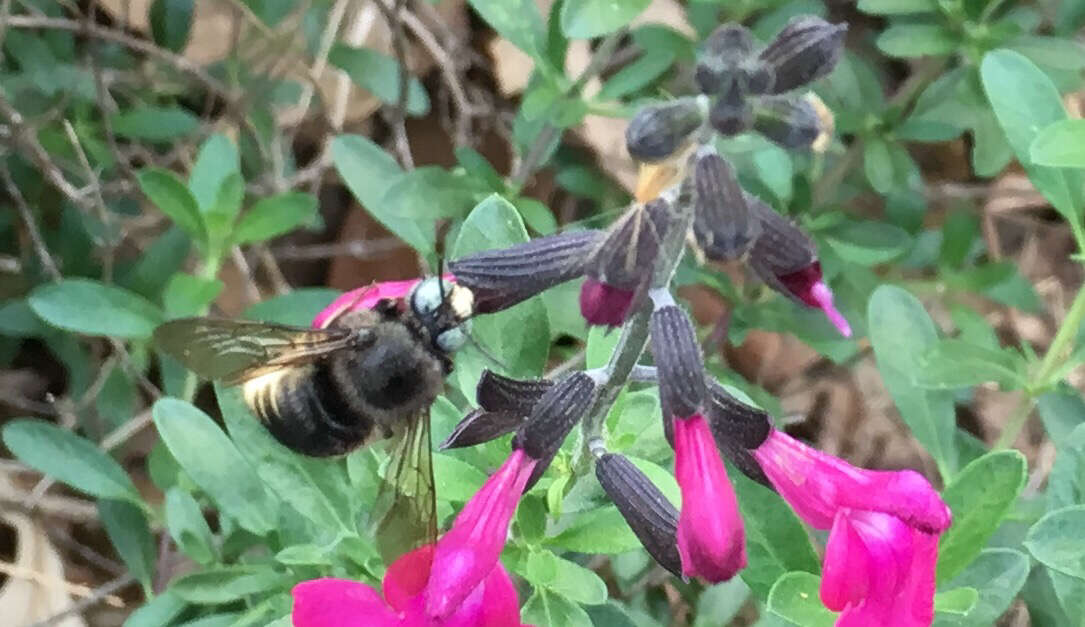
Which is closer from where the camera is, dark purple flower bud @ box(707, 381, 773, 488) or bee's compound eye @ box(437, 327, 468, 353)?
dark purple flower bud @ box(707, 381, 773, 488)

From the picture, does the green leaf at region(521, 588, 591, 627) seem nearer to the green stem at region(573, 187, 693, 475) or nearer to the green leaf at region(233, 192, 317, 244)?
the green stem at region(573, 187, 693, 475)

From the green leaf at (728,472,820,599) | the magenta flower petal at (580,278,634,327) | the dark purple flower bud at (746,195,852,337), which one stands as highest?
the magenta flower petal at (580,278,634,327)

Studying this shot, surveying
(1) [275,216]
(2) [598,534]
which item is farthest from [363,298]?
(1) [275,216]

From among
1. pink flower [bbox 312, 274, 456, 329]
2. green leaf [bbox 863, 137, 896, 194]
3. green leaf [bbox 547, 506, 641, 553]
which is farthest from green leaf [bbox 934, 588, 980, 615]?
green leaf [bbox 863, 137, 896, 194]

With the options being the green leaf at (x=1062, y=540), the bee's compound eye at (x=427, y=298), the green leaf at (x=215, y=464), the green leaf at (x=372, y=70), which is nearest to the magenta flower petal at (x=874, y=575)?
the green leaf at (x=1062, y=540)

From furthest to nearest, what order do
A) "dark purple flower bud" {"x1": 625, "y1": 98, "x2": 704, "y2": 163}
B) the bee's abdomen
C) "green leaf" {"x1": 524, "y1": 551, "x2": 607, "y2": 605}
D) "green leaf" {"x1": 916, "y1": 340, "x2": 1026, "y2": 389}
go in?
"green leaf" {"x1": 916, "y1": 340, "x2": 1026, "y2": 389}
the bee's abdomen
"green leaf" {"x1": 524, "y1": 551, "x2": 607, "y2": 605}
"dark purple flower bud" {"x1": 625, "y1": 98, "x2": 704, "y2": 163}

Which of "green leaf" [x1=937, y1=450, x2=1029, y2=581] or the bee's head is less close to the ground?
the bee's head

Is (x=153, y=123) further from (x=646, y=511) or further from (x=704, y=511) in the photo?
(x=704, y=511)
